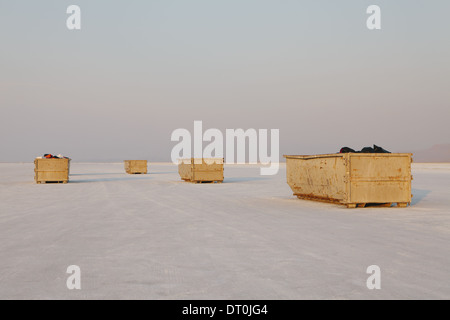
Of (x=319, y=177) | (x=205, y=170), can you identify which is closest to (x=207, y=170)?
(x=205, y=170)

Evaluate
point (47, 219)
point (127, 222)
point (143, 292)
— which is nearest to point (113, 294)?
point (143, 292)

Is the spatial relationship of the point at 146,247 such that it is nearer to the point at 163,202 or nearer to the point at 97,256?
the point at 97,256

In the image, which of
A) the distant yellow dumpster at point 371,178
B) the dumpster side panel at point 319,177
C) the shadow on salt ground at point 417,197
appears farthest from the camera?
the shadow on salt ground at point 417,197

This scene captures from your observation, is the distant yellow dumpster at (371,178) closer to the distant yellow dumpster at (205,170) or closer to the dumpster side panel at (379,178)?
the dumpster side panel at (379,178)

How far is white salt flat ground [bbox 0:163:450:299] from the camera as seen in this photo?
13.1 ft

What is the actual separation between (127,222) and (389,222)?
574cm

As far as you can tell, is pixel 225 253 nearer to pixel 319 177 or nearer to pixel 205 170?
pixel 319 177

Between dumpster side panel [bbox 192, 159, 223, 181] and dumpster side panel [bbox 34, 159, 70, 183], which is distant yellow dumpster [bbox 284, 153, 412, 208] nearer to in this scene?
dumpster side panel [bbox 192, 159, 223, 181]

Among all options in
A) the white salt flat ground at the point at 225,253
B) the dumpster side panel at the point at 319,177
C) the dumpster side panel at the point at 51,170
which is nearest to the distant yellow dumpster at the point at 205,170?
the dumpster side panel at the point at 51,170

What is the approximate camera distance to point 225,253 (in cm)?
563

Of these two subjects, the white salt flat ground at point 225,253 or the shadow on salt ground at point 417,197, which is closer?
the white salt flat ground at point 225,253

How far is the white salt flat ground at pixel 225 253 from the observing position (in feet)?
13.1

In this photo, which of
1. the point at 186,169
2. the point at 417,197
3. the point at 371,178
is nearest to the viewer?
the point at 371,178
